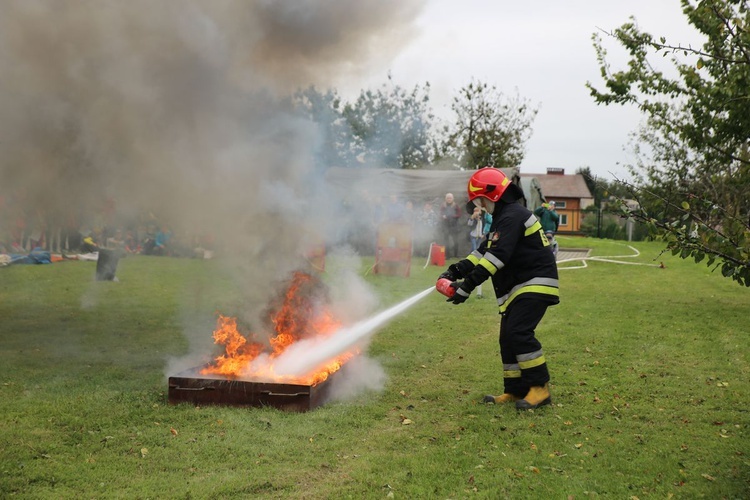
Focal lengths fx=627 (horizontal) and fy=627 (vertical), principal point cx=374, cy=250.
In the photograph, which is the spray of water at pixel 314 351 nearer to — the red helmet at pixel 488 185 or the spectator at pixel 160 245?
the red helmet at pixel 488 185

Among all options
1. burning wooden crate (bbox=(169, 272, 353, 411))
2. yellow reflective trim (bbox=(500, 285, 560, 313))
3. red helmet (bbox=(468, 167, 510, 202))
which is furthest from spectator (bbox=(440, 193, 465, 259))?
yellow reflective trim (bbox=(500, 285, 560, 313))

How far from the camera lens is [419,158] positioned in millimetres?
22656

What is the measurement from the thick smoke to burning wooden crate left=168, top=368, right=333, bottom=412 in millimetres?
1293

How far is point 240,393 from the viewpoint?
18.5 ft

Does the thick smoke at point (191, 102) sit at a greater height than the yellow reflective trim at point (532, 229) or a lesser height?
greater

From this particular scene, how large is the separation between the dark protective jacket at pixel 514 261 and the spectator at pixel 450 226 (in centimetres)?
1305

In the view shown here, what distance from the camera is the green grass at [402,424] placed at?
423 centimetres

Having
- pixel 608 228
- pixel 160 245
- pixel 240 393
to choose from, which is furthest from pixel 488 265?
pixel 608 228

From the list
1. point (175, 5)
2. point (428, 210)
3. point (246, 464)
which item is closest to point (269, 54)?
point (175, 5)

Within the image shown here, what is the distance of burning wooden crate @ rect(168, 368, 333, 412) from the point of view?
18.3 ft

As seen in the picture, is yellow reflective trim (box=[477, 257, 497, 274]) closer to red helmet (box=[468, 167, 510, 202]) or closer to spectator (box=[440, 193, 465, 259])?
red helmet (box=[468, 167, 510, 202])

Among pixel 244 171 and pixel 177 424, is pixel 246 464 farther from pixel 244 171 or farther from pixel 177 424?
pixel 244 171

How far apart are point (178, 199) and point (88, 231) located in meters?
6.33

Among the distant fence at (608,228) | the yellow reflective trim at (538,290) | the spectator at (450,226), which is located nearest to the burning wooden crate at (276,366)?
the yellow reflective trim at (538,290)
